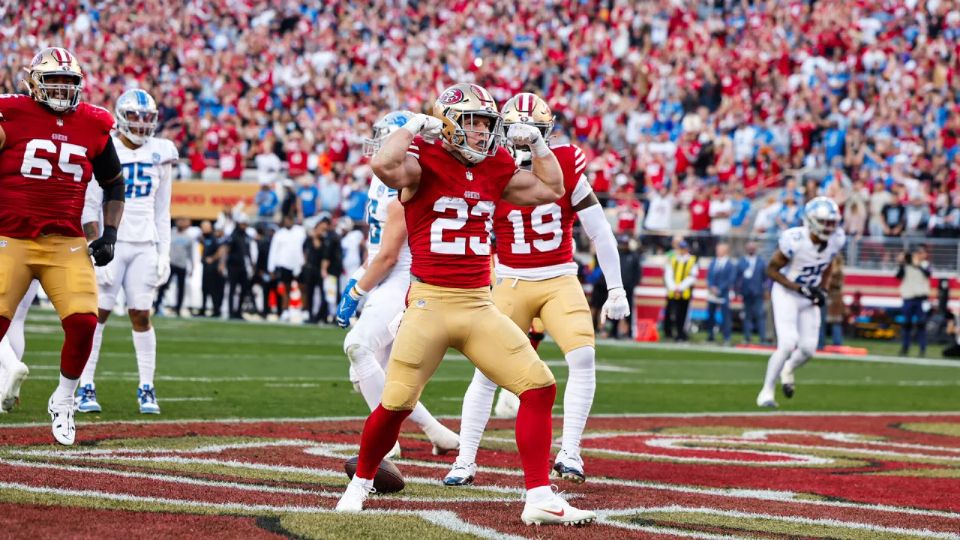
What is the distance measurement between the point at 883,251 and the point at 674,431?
13225 mm

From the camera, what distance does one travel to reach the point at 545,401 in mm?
5719

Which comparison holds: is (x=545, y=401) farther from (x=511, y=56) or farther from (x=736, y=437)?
(x=511, y=56)

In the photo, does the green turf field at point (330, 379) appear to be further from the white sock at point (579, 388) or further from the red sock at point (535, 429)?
the red sock at point (535, 429)

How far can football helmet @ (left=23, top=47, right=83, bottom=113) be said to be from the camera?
7.13 m

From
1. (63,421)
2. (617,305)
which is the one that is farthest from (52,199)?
(617,305)

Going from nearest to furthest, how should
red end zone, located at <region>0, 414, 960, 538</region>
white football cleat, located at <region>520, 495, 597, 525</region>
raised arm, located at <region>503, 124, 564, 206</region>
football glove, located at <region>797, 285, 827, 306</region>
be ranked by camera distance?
red end zone, located at <region>0, 414, 960, 538</region> → white football cleat, located at <region>520, 495, 597, 525</region> → raised arm, located at <region>503, 124, 564, 206</region> → football glove, located at <region>797, 285, 827, 306</region>

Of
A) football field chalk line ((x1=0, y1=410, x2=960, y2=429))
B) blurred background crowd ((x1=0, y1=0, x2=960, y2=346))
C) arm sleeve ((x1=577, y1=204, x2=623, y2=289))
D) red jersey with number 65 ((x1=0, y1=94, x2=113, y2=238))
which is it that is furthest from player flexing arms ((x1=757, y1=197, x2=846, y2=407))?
blurred background crowd ((x1=0, y1=0, x2=960, y2=346))

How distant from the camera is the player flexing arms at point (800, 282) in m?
12.1

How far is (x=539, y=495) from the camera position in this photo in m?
5.51

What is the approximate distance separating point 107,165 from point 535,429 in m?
3.13

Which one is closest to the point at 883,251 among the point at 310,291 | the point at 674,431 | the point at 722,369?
the point at 722,369

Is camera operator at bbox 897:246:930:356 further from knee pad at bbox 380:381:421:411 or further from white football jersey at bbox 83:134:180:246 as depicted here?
knee pad at bbox 380:381:421:411

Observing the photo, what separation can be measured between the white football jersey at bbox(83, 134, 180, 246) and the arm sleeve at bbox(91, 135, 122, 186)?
1.56 m

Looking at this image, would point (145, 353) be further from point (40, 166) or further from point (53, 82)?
point (53, 82)
